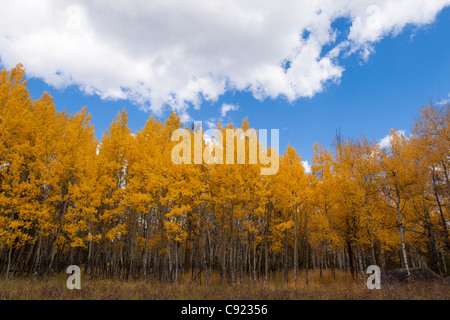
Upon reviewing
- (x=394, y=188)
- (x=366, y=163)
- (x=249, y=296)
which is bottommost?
(x=249, y=296)

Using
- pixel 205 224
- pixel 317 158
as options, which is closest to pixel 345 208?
pixel 317 158

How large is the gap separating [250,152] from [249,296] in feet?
30.0

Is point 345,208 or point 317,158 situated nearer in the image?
point 345,208

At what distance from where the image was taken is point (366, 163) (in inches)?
730

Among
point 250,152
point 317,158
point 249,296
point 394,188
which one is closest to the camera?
point 249,296

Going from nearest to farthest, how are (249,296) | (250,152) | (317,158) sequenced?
(249,296) < (250,152) < (317,158)

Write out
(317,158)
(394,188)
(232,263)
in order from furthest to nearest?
(317,158)
(394,188)
(232,263)

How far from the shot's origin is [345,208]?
728 inches

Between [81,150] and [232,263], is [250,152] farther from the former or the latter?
[81,150]

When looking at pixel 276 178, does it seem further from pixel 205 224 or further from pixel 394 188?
pixel 394 188
